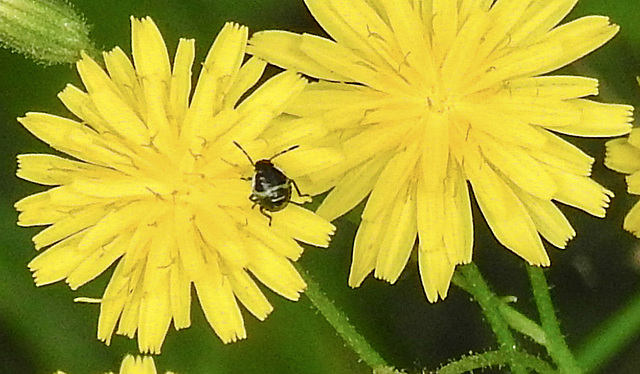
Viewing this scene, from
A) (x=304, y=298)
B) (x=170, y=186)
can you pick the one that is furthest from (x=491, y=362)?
(x=170, y=186)

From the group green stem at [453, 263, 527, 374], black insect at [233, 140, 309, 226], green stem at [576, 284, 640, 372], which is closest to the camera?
black insect at [233, 140, 309, 226]

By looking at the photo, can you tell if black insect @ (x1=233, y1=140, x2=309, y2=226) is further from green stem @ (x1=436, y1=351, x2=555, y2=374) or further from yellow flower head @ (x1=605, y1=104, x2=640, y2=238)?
yellow flower head @ (x1=605, y1=104, x2=640, y2=238)

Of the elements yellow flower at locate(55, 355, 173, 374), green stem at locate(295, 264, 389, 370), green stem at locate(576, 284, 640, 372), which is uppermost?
yellow flower at locate(55, 355, 173, 374)

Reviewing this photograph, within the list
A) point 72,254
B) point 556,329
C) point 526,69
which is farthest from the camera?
point 556,329

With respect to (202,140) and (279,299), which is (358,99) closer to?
(202,140)

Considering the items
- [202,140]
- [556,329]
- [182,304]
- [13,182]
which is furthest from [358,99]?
[13,182]

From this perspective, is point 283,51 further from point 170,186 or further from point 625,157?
point 625,157

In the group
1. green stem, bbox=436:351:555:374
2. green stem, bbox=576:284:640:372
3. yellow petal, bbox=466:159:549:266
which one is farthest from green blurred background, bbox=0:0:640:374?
yellow petal, bbox=466:159:549:266
